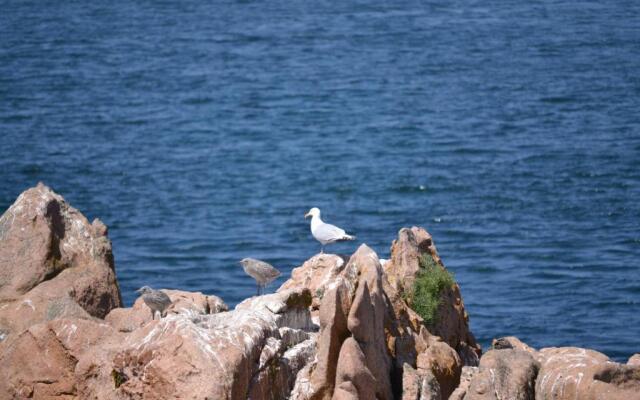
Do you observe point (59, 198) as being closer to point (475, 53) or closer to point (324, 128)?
point (324, 128)

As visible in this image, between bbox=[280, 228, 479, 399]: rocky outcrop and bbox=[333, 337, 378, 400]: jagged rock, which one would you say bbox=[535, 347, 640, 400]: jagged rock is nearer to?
bbox=[280, 228, 479, 399]: rocky outcrop

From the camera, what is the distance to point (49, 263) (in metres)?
24.4

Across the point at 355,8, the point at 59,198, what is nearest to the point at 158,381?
the point at 59,198

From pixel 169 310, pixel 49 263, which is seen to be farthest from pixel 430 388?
pixel 49 263

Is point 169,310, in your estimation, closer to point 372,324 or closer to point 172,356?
point 372,324

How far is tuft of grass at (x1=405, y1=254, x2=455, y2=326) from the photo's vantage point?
24875 mm

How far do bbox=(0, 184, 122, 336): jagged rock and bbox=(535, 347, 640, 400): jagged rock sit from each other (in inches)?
322

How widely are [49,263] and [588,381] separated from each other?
10.1 metres

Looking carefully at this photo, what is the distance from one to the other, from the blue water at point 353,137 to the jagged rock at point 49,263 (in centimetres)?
1848

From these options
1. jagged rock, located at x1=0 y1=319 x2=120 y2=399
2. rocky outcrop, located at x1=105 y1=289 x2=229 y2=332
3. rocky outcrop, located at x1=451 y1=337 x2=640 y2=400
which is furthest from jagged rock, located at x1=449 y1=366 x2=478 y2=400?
jagged rock, located at x1=0 y1=319 x2=120 y2=399

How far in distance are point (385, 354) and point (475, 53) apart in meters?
71.2

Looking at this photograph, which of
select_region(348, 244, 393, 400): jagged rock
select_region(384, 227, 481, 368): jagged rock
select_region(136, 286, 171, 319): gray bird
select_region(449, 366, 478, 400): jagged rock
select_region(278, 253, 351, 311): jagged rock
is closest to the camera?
select_region(348, 244, 393, 400): jagged rock

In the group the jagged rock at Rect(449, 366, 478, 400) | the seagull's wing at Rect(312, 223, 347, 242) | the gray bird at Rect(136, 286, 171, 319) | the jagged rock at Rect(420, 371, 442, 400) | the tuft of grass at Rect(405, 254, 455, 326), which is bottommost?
the jagged rock at Rect(449, 366, 478, 400)

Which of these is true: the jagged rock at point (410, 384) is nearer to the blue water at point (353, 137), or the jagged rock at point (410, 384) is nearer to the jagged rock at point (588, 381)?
the jagged rock at point (588, 381)
